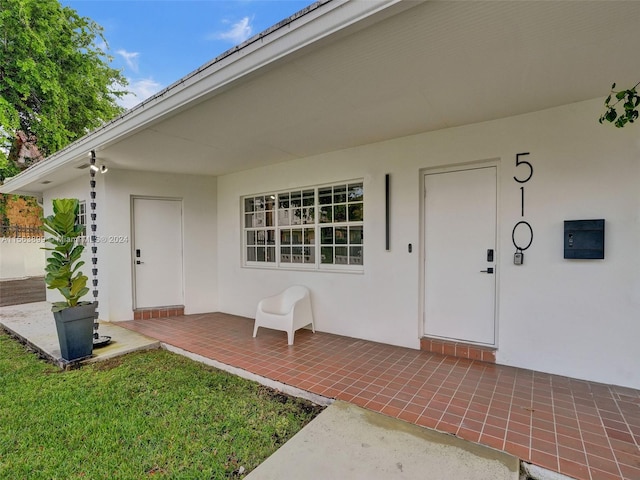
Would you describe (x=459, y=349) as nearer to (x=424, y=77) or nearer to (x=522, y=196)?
(x=522, y=196)

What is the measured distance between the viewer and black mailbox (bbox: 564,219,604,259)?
9.27ft

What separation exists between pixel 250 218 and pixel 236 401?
11.7 feet

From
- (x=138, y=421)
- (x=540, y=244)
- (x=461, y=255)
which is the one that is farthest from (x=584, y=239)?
(x=138, y=421)

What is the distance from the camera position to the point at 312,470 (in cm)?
181

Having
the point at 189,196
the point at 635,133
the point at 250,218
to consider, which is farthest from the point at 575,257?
the point at 189,196

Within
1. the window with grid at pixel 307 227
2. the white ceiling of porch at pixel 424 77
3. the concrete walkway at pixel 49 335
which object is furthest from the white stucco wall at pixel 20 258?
the white ceiling of porch at pixel 424 77

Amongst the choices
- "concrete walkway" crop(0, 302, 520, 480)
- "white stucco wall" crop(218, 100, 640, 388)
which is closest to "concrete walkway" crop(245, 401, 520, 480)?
"concrete walkway" crop(0, 302, 520, 480)

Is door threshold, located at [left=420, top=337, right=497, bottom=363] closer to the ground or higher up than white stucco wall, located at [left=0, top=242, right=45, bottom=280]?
closer to the ground

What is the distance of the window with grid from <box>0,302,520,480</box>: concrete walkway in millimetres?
2322

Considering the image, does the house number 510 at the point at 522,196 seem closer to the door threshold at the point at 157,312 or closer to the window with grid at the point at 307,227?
the window with grid at the point at 307,227

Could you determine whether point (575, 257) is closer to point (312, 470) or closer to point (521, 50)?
point (521, 50)

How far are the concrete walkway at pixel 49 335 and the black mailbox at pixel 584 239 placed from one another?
4.81m

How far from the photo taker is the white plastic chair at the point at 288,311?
414cm

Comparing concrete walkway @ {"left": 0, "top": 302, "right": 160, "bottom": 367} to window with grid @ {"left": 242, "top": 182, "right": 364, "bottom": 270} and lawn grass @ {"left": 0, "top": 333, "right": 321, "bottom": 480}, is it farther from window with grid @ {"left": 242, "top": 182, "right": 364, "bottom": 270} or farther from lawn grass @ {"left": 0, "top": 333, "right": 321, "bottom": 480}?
window with grid @ {"left": 242, "top": 182, "right": 364, "bottom": 270}
